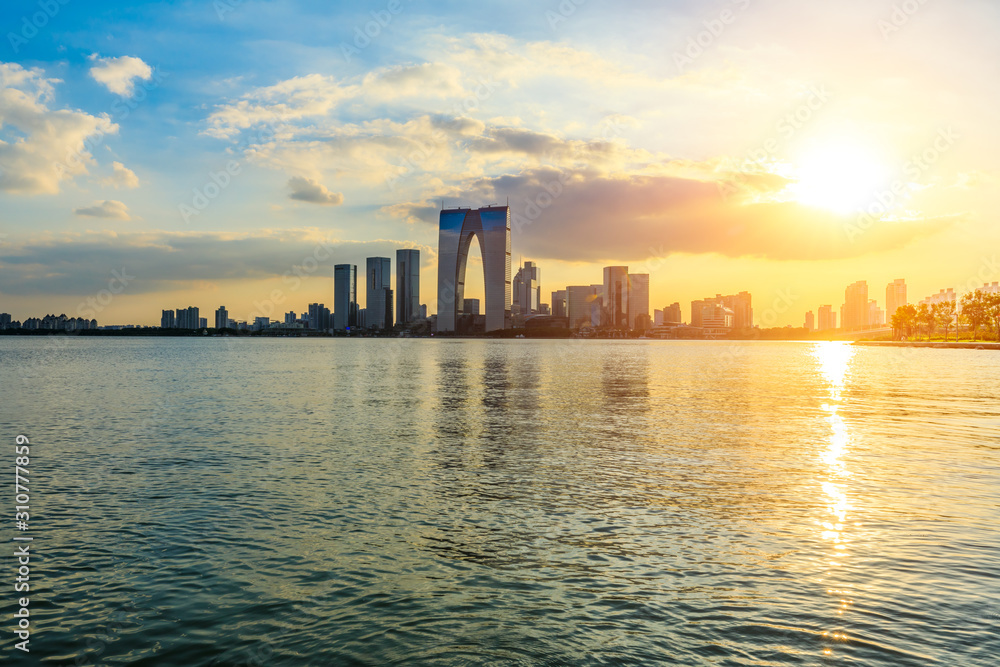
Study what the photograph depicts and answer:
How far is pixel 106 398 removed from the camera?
2197 inches

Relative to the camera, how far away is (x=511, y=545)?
16422 millimetres

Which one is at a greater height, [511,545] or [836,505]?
[511,545]

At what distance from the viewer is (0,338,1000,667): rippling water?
37.1 ft

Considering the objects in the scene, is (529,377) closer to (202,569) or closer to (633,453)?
(633,453)

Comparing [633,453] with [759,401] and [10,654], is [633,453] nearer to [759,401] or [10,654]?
[10,654]

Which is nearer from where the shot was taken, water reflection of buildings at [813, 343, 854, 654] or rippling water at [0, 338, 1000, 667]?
rippling water at [0, 338, 1000, 667]

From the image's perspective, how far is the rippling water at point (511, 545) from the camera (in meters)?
11.3

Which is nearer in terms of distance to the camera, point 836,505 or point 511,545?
point 511,545

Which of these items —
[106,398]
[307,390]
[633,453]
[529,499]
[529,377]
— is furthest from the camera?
[529,377]

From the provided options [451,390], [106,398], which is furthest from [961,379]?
[106,398]

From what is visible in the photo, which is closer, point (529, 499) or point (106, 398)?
point (529, 499)

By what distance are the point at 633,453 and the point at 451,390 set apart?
1481 inches

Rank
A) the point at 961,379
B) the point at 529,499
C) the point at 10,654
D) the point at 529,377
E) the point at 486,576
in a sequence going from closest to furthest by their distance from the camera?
1. the point at 10,654
2. the point at 486,576
3. the point at 529,499
4. the point at 961,379
5. the point at 529,377

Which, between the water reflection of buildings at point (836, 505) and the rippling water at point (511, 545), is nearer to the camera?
the rippling water at point (511, 545)
